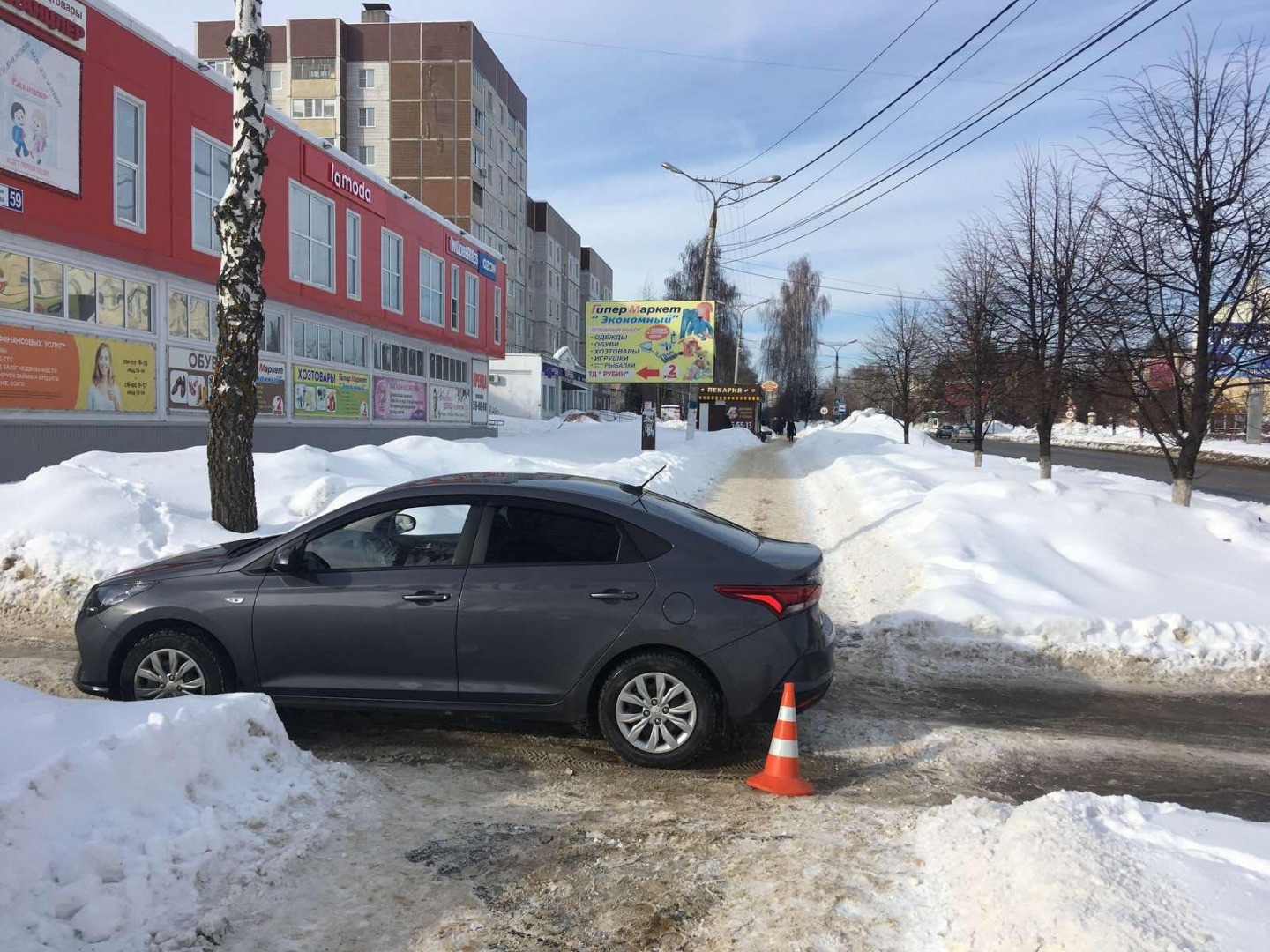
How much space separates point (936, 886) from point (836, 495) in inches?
580

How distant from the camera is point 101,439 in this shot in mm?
15109

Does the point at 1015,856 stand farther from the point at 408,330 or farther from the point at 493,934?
the point at 408,330

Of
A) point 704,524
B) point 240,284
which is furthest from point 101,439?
point 704,524

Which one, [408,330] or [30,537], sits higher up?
[408,330]

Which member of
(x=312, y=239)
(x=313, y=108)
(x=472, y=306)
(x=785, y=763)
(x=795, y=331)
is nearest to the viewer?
(x=785, y=763)

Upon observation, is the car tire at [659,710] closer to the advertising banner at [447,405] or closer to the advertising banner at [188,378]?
the advertising banner at [188,378]

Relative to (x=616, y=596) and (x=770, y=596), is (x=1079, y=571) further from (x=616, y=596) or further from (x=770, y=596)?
(x=616, y=596)

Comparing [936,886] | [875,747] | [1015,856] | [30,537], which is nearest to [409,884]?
[936,886]

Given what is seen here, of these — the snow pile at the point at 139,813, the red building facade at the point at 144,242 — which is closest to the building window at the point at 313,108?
the red building facade at the point at 144,242

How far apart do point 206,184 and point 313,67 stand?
46483 millimetres

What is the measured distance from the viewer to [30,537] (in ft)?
28.0

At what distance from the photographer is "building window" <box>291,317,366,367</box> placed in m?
21.8

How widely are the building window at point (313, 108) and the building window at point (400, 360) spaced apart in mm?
35931

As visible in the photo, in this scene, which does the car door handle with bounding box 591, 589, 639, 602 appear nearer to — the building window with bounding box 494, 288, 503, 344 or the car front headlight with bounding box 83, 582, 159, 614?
the car front headlight with bounding box 83, 582, 159, 614
